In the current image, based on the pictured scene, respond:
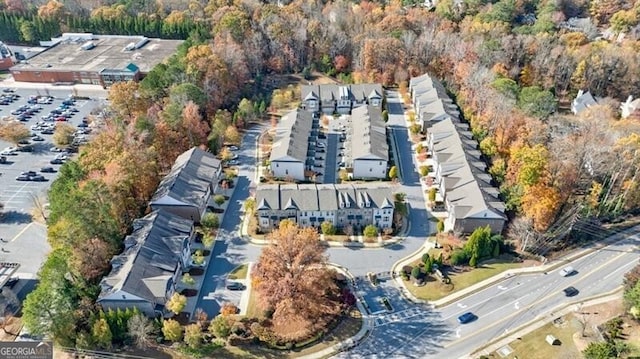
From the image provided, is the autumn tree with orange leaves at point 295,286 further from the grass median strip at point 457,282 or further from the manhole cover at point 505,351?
the manhole cover at point 505,351

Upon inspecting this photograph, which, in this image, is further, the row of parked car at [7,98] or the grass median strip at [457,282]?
the row of parked car at [7,98]

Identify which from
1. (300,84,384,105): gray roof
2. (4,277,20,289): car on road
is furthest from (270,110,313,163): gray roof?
(4,277,20,289): car on road

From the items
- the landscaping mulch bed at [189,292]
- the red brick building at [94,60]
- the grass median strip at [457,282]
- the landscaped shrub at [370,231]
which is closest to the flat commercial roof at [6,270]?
the landscaping mulch bed at [189,292]

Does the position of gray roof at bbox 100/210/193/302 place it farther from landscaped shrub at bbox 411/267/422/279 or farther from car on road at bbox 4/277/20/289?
landscaped shrub at bbox 411/267/422/279

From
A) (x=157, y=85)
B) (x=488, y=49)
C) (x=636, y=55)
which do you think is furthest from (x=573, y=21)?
(x=157, y=85)

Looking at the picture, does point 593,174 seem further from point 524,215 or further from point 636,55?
point 636,55
